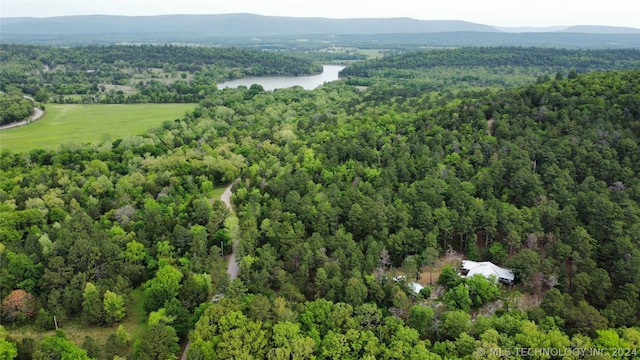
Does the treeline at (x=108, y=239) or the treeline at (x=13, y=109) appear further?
the treeline at (x=13, y=109)

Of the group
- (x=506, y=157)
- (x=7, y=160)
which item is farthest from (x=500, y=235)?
(x=7, y=160)

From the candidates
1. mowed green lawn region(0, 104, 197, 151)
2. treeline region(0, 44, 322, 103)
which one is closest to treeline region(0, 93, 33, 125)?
mowed green lawn region(0, 104, 197, 151)

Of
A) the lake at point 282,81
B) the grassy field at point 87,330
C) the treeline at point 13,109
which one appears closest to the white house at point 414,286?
the grassy field at point 87,330

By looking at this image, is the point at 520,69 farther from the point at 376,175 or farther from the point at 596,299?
the point at 596,299

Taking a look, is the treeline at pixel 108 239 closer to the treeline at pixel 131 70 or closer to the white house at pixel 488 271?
the white house at pixel 488 271

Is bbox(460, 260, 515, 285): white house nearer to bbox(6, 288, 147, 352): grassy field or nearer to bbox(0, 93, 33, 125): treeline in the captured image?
bbox(6, 288, 147, 352): grassy field

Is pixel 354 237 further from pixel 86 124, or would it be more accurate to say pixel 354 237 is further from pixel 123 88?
pixel 123 88
